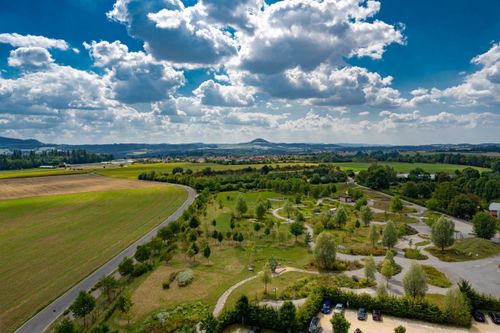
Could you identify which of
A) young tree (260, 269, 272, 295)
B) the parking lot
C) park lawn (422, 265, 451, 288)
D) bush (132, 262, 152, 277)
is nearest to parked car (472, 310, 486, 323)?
the parking lot

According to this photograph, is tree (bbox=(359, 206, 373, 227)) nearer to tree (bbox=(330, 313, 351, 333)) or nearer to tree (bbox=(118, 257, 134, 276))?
tree (bbox=(330, 313, 351, 333))

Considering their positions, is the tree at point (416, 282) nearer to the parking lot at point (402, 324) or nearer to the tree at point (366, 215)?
the parking lot at point (402, 324)

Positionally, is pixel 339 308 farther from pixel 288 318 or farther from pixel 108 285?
pixel 108 285

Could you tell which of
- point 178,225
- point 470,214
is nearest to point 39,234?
point 178,225

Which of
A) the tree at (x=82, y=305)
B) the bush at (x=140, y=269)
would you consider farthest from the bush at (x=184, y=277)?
the tree at (x=82, y=305)

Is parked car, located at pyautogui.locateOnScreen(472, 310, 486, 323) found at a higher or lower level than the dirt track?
lower
